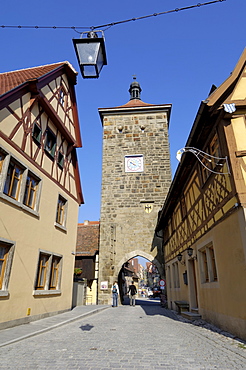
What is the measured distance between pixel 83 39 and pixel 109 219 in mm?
15900

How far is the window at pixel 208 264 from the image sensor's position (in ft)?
23.7

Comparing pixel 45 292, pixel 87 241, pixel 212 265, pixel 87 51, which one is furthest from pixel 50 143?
pixel 87 241

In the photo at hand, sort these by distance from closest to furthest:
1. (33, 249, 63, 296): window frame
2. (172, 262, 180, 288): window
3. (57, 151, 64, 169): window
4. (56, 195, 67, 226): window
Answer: (33, 249, 63, 296): window frame → (56, 195, 67, 226): window → (57, 151, 64, 169): window → (172, 262, 180, 288): window

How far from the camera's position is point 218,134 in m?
6.31

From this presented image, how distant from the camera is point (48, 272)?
9.56 m

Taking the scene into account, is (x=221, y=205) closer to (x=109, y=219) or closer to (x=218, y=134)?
(x=218, y=134)

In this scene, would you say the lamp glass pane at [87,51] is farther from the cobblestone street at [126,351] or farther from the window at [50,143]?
the window at [50,143]

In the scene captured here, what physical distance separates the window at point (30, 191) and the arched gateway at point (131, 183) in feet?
33.7

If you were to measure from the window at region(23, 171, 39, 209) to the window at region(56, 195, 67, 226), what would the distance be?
2.02 meters

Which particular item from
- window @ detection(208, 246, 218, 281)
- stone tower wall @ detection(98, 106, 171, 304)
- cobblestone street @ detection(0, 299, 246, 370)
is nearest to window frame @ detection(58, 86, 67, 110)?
window @ detection(208, 246, 218, 281)

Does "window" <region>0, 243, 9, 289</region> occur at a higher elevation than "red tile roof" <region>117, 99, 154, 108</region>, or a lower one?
lower

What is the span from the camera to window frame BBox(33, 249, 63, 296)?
893 centimetres

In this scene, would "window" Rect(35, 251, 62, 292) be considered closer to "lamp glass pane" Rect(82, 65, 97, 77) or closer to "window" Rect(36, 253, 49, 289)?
"window" Rect(36, 253, 49, 289)

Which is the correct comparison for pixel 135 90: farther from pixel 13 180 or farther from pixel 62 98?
pixel 13 180
